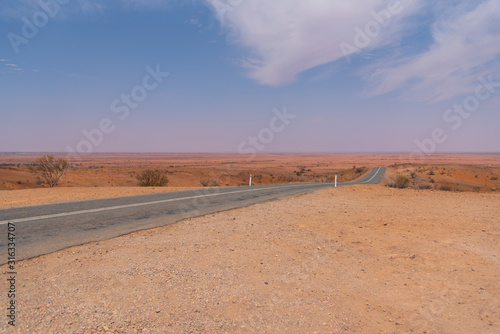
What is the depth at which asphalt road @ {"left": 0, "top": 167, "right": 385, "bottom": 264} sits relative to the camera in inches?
247

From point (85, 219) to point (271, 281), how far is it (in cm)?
609

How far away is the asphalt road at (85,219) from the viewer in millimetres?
6282

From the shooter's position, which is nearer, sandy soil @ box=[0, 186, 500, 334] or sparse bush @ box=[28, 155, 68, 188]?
sandy soil @ box=[0, 186, 500, 334]

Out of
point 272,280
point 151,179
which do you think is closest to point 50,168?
point 151,179

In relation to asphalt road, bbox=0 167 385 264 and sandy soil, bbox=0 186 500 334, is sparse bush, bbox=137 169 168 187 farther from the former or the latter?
sandy soil, bbox=0 186 500 334

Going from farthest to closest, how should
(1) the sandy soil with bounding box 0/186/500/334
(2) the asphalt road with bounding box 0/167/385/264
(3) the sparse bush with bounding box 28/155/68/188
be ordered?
(3) the sparse bush with bounding box 28/155/68/188
(2) the asphalt road with bounding box 0/167/385/264
(1) the sandy soil with bounding box 0/186/500/334

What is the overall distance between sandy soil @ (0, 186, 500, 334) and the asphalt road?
65 cm

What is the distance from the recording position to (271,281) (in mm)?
4902

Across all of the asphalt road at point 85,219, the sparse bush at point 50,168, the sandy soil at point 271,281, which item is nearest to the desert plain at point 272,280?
the sandy soil at point 271,281

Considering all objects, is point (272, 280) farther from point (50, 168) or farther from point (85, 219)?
point (50, 168)

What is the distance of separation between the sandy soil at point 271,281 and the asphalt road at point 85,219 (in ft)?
2.14

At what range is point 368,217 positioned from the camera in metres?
9.73

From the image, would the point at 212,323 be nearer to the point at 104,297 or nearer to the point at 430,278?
the point at 104,297

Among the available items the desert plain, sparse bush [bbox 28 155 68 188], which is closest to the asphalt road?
the desert plain
